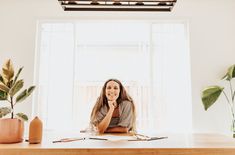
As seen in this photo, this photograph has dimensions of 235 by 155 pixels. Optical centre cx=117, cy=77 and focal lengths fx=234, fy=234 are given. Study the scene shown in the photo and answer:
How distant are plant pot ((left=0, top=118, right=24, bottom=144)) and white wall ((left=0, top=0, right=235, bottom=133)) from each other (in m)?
2.23

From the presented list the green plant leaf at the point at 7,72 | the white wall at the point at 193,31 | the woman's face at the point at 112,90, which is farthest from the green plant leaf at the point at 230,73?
the green plant leaf at the point at 7,72

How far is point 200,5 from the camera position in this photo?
3.71 meters

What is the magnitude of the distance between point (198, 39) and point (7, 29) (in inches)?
118

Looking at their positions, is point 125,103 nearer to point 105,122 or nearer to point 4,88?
point 105,122

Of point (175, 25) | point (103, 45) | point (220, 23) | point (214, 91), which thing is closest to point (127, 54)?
point (103, 45)

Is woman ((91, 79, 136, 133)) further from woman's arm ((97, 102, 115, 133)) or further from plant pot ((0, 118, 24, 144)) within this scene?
plant pot ((0, 118, 24, 144))

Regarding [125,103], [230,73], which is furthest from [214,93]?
[125,103]

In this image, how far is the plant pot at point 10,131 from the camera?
137cm

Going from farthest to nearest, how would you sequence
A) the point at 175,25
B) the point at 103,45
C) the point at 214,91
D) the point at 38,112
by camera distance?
the point at 103,45 → the point at 175,25 → the point at 38,112 → the point at 214,91

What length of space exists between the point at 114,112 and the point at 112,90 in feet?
0.70

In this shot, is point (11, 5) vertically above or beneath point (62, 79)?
above

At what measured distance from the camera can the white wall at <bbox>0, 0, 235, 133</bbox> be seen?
358cm

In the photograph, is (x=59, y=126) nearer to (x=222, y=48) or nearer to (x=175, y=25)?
(x=175, y=25)

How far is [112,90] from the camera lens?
2.14m
